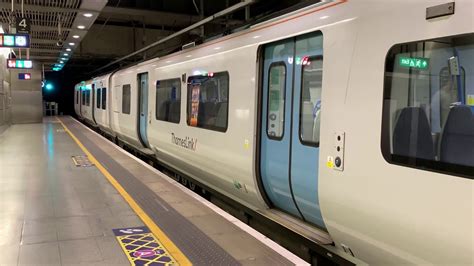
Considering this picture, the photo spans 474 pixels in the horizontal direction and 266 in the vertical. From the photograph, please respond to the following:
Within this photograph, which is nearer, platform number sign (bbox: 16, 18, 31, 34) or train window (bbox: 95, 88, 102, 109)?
platform number sign (bbox: 16, 18, 31, 34)

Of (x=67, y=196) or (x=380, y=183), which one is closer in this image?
(x=380, y=183)

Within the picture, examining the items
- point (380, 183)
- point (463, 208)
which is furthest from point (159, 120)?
point (463, 208)

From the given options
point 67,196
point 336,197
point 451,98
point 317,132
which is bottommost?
point 67,196

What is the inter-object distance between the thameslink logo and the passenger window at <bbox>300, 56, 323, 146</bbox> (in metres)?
2.88

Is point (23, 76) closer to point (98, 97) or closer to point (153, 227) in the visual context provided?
point (98, 97)

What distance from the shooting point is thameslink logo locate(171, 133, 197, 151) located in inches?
267

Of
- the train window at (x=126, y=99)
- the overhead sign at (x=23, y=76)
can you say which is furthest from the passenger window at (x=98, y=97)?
the overhead sign at (x=23, y=76)

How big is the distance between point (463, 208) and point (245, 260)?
184cm

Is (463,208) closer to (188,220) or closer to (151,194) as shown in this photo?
(188,220)

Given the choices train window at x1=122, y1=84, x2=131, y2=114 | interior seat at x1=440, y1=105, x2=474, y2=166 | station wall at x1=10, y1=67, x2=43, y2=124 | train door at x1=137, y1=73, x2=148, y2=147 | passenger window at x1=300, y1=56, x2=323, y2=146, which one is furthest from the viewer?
station wall at x1=10, y1=67, x2=43, y2=124

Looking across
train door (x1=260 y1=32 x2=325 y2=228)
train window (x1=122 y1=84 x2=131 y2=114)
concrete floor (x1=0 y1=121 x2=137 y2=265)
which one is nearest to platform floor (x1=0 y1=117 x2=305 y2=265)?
concrete floor (x1=0 y1=121 x2=137 y2=265)

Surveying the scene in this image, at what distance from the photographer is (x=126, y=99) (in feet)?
41.0

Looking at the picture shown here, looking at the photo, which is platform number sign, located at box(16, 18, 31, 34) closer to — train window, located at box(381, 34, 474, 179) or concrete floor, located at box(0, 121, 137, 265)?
concrete floor, located at box(0, 121, 137, 265)

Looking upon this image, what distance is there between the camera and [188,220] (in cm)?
487
